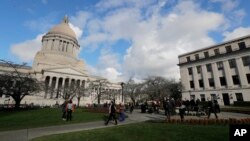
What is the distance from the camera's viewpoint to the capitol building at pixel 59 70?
2579 inches

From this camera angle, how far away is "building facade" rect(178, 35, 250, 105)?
128 feet

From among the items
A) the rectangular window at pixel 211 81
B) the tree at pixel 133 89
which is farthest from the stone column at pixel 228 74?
the tree at pixel 133 89

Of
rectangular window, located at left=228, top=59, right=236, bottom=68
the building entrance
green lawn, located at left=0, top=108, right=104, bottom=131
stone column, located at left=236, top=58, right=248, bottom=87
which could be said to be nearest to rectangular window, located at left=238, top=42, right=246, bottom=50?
stone column, located at left=236, top=58, right=248, bottom=87

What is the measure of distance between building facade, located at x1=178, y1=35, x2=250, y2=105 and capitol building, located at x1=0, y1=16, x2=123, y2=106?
33905 mm

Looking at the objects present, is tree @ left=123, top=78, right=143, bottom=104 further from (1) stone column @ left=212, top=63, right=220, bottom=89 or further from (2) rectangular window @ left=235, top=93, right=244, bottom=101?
(2) rectangular window @ left=235, top=93, right=244, bottom=101

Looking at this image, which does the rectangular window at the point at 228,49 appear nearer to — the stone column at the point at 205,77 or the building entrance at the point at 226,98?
the stone column at the point at 205,77

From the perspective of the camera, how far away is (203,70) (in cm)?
4638

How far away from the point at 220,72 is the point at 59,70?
64.9 m

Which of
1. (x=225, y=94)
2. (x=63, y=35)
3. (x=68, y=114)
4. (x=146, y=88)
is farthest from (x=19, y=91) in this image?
(x=63, y=35)

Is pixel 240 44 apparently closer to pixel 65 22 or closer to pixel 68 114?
pixel 68 114

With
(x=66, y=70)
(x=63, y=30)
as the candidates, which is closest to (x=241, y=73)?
(x=66, y=70)

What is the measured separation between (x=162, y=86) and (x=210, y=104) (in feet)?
152

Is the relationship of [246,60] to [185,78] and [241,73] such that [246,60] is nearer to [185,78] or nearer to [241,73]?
[241,73]

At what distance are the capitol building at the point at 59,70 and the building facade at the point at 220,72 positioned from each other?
111 feet
